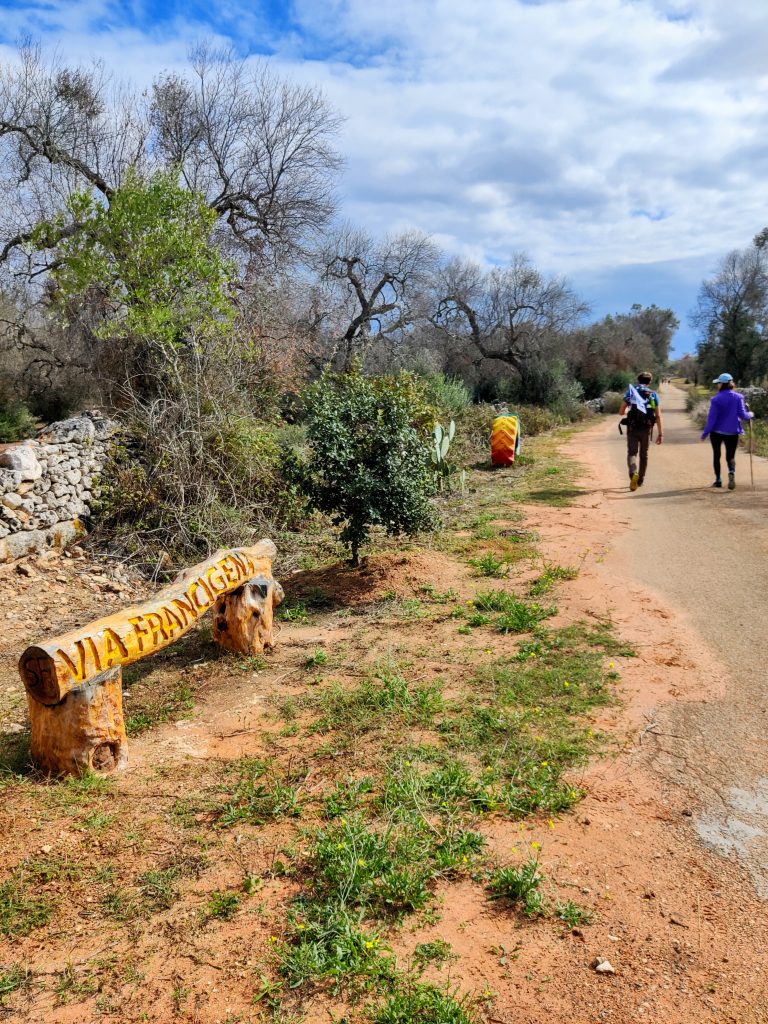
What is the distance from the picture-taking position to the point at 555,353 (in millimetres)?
31188

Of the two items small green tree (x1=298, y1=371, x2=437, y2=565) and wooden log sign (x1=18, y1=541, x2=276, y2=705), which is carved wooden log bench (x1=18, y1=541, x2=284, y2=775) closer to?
wooden log sign (x1=18, y1=541, x2=276, y2=705)

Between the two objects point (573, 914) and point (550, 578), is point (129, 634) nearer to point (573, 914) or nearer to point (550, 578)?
point (573, 914)

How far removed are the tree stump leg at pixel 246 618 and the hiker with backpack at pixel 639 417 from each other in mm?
6672

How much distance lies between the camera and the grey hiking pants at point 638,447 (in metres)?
10.8

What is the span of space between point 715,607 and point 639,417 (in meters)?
5.20

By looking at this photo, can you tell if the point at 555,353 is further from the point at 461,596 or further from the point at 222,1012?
the point at 222,1012

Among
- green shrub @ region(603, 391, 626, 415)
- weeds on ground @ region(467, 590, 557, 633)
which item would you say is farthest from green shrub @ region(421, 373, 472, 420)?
green shrub @ region(603, 391, 626, 415)

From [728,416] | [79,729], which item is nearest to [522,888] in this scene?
[79,729]

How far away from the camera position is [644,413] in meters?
10.4

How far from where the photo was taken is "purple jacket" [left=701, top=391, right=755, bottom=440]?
32.6ft

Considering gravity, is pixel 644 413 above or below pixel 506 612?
above

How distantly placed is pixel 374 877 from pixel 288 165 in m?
20.8

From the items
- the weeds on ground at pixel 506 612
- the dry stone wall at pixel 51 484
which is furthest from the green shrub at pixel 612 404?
the weeds on ground at pixel 506 612

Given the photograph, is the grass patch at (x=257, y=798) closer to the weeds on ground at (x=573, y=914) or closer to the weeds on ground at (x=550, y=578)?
the weeds on ground at (x=573, y=914)
